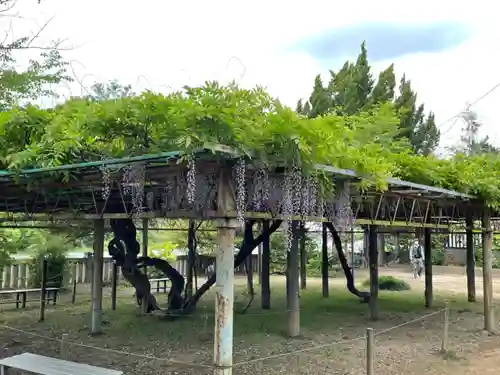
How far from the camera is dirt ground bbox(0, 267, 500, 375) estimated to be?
23.1ft

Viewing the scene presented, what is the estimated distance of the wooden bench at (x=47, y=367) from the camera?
5.10 meters

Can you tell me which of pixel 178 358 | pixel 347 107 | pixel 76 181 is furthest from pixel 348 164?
pixel 347 107

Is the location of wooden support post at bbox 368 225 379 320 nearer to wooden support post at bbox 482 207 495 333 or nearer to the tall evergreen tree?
wooden support post at bbox 482 207 495 333

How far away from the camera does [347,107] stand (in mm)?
14625

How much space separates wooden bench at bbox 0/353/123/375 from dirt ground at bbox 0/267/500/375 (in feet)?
0.85

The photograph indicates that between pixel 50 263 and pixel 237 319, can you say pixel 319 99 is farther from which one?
pixel 50 263

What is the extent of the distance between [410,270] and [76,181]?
19.6 m

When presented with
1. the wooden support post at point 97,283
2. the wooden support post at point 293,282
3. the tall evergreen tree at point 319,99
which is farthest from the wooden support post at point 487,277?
the wooden support post at point 97,283

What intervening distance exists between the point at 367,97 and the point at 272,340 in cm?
926

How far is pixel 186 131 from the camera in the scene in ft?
14.3

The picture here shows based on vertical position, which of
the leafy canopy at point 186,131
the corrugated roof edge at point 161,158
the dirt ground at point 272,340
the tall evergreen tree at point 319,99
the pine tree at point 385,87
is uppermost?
the pine tree at point 385,87

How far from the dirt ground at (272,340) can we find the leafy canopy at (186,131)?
194cm

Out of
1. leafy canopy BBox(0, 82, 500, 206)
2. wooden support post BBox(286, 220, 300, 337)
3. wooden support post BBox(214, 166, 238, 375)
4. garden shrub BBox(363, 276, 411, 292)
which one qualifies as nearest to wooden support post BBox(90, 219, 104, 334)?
wooden support post BBox(286, 220, 300, 337)

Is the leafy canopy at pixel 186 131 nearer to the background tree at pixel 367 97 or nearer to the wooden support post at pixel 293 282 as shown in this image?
the wooden support post at pixel 293 282
